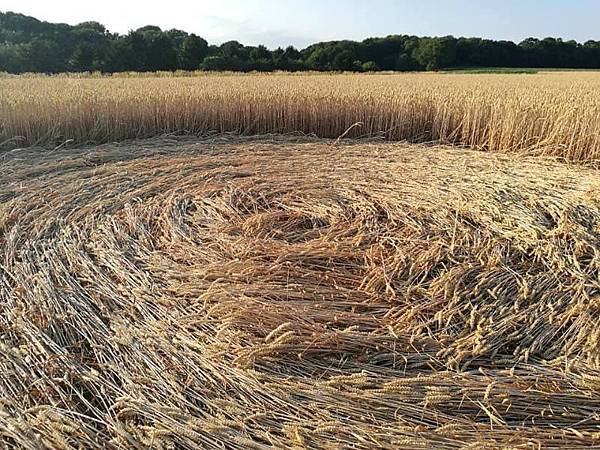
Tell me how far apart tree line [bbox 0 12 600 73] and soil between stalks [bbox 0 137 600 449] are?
2137cm

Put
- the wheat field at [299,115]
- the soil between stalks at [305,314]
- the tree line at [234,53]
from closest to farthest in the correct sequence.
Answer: the soil between stalks at [305,314], the wheat field at [299,115], the tree line at [234,53]

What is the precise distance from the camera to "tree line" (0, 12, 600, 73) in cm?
2236

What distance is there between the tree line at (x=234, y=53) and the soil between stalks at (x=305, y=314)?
21367 millimetres

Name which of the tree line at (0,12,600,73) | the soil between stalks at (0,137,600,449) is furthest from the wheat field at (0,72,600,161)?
the tree line at (0,12,600,73)

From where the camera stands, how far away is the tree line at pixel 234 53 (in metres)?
22.4

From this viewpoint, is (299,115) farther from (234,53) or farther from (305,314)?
(234,53)

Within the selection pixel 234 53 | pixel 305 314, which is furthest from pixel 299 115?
pixel 234 53

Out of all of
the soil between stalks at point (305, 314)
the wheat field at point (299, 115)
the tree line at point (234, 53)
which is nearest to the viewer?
the soil between stalks at point (305, 314)

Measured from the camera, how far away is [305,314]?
2379mm

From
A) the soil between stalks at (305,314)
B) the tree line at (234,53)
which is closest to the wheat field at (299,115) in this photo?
the soil between stalks at (305,314)

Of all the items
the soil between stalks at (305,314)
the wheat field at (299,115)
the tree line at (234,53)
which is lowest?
the soil between stalks at (305,314)

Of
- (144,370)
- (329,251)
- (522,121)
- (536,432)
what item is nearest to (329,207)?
(329,251)

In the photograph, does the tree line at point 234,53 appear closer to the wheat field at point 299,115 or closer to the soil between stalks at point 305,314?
the wheat field at point 299,115

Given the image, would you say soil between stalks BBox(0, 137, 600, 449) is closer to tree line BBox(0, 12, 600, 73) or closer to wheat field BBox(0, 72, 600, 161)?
wheat field BBox(0, 72, 600, 161)
